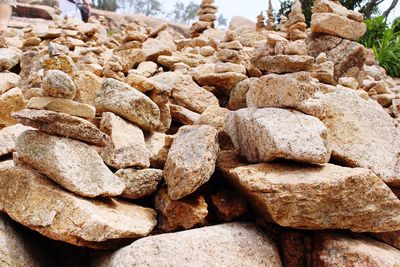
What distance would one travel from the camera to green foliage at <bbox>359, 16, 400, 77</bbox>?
34.8ft

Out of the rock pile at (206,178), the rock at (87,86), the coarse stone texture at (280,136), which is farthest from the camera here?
the rock at (87,86)

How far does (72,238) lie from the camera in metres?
2.38

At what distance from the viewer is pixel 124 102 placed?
3.12m

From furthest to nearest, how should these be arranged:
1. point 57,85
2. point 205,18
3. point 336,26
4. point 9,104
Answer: point 205,18 → point 336,26 → point 9,104 → point 57,85

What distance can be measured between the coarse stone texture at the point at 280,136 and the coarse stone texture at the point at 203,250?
590 mm

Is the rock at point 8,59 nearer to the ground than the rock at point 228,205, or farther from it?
nearer to the ground

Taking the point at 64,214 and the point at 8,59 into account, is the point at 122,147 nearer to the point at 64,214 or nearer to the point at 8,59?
the point at 64,214

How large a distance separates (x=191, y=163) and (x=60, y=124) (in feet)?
2.89

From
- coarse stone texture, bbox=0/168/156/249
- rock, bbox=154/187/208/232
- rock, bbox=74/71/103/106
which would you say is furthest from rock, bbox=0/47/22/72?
rock, bbox=154/187/208/232

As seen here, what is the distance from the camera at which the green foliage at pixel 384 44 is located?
10.6 m

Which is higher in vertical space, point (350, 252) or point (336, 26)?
point (336, 26)

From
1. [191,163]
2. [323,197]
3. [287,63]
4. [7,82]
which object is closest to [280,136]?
[323,197]

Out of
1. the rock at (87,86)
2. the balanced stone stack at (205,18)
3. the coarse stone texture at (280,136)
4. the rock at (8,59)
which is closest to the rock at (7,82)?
the rock at (8,59)

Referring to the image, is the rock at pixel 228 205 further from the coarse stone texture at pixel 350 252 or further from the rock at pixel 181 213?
the coarse stone texture at pixel 350 252
